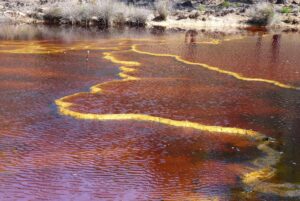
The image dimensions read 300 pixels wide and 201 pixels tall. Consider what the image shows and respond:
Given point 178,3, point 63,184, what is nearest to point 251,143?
point 63,184

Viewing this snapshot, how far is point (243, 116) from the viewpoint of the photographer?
8172 mm

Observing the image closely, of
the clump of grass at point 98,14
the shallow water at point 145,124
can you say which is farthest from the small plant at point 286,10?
the shallow water at point 145,124

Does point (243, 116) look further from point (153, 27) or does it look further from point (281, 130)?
point (153, 27)

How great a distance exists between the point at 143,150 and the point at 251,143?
1.60 m

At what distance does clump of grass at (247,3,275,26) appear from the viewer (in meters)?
27.0

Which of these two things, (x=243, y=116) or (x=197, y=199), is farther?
(x=243, y=116)

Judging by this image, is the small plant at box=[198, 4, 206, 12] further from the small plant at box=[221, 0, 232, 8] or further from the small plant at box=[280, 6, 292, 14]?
the small plant at box=[280, 6, 292, 14]

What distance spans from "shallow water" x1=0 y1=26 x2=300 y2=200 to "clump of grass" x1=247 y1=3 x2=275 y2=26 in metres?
13.6

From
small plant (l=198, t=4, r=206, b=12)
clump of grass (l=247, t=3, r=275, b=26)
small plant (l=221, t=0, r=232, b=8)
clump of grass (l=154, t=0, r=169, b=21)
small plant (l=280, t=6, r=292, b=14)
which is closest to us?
clump of grass (l=154, t=0, r=169, b=21)

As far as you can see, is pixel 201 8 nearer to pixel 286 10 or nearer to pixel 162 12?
pixel 162 12

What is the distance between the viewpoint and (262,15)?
2739cm

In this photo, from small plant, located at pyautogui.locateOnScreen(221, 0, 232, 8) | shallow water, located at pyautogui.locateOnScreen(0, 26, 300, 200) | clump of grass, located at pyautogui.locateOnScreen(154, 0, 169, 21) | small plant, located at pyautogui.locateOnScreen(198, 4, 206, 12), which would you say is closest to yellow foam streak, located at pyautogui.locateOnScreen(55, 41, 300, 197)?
shallow water, located at pyautogui.locateOnScreen(0, 26, 300, 200)

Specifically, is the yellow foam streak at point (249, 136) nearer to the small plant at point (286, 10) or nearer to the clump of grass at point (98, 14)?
the clump of grass at point (98, 14)

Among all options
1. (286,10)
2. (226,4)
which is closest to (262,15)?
(286,10)
